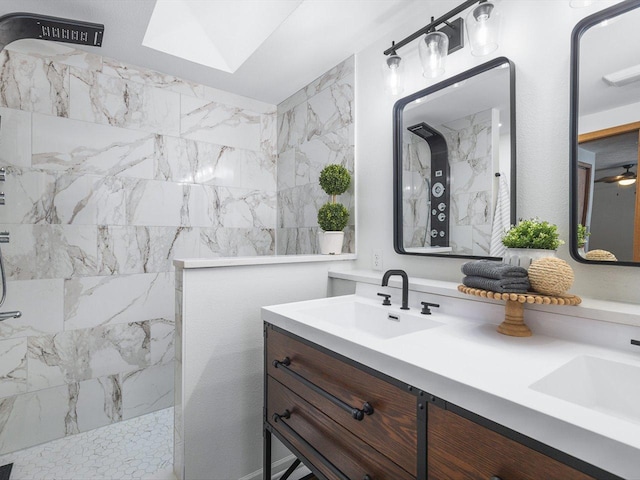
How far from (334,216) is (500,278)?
46.5 inches

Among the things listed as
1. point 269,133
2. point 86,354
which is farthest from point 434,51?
point 86,354

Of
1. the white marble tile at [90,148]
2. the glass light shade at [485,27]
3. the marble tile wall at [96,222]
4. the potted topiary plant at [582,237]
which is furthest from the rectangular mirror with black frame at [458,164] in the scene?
the white marble tile at [90,148]

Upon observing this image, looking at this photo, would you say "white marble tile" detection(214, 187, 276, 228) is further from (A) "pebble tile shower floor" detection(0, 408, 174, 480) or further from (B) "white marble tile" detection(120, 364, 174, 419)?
(A) "pebble tile shower floor" detection(0, 408, 174, 480)

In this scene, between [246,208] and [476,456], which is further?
[246,208]

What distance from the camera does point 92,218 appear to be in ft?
7.32

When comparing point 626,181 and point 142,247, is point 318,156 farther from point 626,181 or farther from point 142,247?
point 626,181

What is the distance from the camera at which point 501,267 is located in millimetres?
1094

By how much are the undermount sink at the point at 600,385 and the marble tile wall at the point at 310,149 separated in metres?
1.43

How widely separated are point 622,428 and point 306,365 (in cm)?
88

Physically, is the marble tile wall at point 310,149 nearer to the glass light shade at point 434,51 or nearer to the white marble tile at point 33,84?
the glass light shade at point 434,51

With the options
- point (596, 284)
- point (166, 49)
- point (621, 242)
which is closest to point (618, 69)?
point (621, 242)

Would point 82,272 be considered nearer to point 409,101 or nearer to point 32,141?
point 32,141

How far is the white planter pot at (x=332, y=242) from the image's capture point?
2.11m

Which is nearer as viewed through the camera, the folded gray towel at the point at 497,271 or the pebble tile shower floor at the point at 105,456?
the folded gray towel at the point at 497,271
